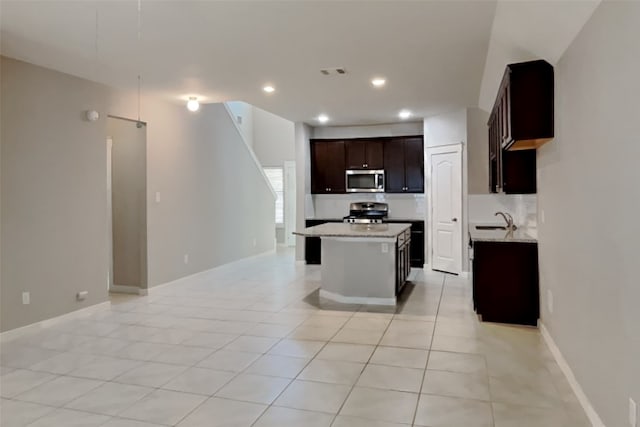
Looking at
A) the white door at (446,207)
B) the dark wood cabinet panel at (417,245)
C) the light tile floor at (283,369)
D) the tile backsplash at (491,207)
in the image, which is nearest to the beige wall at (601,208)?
the light tile floor at (283,369)

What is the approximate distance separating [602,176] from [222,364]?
2.77 metres

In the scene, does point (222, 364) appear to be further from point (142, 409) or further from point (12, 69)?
point (12, 69)

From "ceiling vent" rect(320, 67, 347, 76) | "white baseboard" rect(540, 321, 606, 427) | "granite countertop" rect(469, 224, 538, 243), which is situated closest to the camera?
"white baseboard" rect(540, 321, 606, 427)

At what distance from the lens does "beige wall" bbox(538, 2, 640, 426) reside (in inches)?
76.7

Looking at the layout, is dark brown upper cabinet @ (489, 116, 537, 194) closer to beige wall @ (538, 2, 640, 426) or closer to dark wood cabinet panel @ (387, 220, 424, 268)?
beige wall @ (538, 2, 640, 426)

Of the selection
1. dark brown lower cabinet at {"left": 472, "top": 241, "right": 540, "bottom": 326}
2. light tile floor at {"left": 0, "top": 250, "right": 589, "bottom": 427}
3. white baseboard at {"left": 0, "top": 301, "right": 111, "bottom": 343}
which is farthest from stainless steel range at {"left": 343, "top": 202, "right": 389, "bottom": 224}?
white baseboard at {"left": 0, "top": 301, "right": 111, "bottom": 343}

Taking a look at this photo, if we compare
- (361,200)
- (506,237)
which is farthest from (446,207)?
(506,237)

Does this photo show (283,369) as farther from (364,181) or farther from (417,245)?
(364,181)

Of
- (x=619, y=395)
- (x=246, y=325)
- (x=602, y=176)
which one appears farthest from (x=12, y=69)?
(x=619, y=395)

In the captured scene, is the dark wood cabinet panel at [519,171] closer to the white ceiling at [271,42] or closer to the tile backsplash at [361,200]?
the white ceiling at [271,42]

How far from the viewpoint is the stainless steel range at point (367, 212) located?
7816mm

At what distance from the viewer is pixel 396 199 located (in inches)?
321

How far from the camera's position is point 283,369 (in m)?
3.23

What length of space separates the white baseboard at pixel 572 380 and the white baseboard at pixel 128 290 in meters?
4.62
